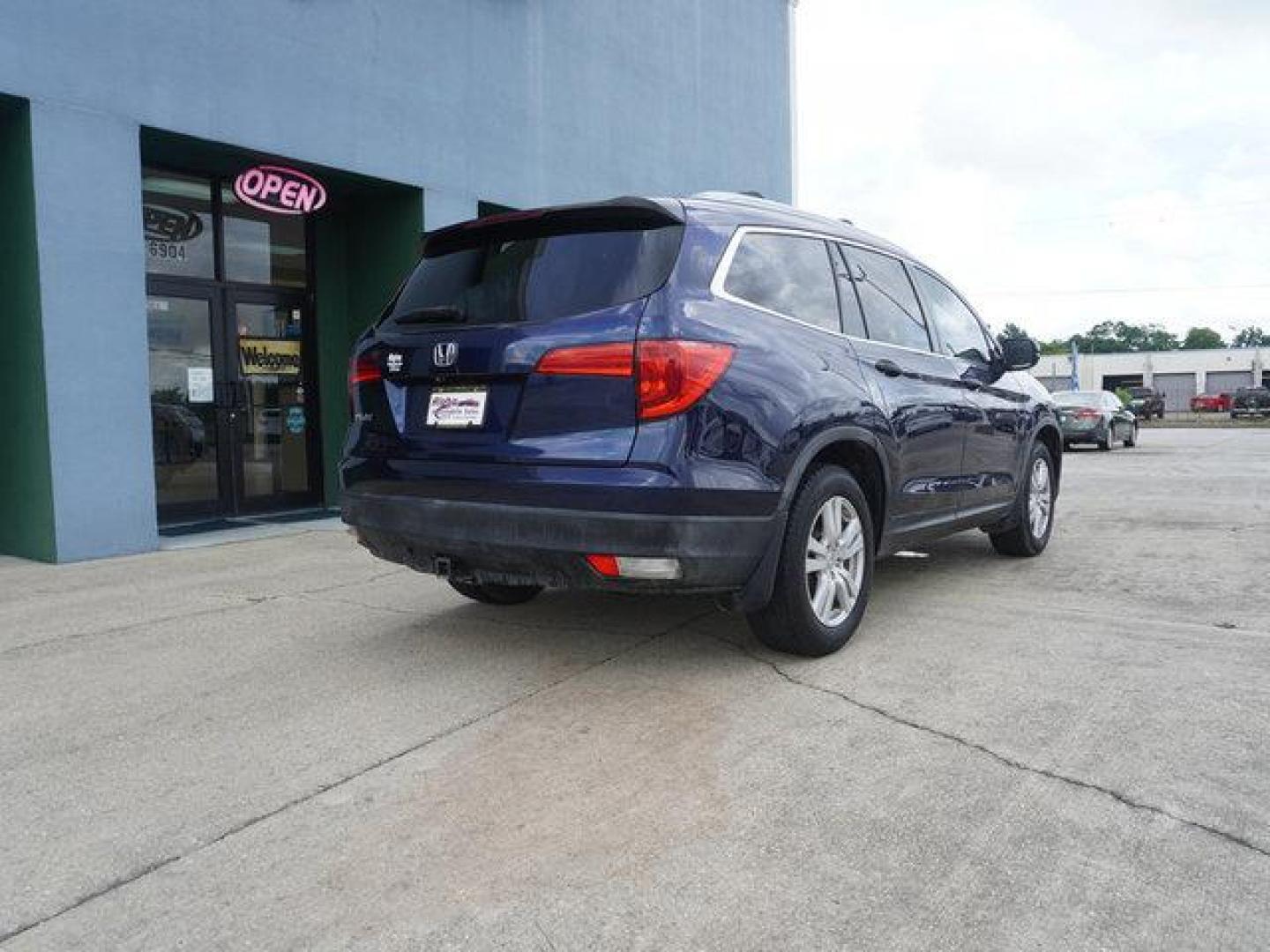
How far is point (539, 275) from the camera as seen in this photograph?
375 centimetres

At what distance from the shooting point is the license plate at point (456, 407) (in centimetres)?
371

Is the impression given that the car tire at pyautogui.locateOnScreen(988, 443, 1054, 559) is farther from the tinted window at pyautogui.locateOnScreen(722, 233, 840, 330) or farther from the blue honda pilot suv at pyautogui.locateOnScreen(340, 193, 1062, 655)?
the tinted window at pyautogui.locateOnScreen(722, 233, 840, 330)

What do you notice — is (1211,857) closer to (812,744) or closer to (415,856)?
(812,744)

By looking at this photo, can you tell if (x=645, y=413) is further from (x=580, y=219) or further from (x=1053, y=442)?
(x=1053, y=442)

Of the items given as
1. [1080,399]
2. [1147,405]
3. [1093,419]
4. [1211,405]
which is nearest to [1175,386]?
[1211,405]

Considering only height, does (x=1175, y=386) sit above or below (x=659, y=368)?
above

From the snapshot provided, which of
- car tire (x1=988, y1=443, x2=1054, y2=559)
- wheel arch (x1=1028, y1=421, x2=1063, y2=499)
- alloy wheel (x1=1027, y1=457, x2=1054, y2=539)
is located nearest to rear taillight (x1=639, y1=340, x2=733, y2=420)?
car tire (x1=988, y1=443, x2=1054, y2=559)

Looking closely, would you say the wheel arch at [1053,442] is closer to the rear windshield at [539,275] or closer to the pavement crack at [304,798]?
the pavement crack at [304,798]

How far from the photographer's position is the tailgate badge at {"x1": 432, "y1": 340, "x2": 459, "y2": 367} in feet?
12.3

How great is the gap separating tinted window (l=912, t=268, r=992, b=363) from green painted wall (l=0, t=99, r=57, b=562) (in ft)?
19.4

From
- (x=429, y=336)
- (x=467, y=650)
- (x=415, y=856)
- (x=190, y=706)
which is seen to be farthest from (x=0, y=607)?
(x=415, y=856)

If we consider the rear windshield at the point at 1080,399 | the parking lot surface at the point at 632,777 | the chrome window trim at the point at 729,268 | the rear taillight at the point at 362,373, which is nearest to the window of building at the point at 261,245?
the parking lot surface at the point at 632,777

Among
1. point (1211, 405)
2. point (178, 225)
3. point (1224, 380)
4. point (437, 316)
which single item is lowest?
point (1211, 405)

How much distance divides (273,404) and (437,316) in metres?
6.53
